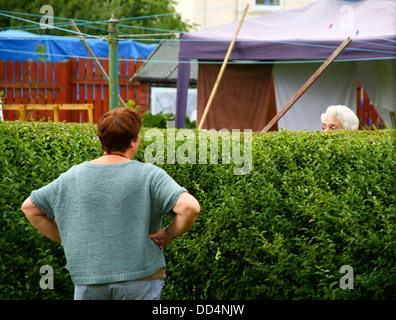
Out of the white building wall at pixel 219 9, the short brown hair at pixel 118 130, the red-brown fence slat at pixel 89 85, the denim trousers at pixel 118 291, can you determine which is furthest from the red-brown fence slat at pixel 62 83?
the denim trousers at pixel 118 291

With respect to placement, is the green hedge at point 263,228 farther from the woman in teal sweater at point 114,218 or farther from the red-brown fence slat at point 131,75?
the red-brown fence slat at point 131,75

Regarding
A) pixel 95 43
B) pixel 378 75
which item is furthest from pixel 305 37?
pixel 95 43

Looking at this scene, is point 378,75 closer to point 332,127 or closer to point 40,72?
point 332,127

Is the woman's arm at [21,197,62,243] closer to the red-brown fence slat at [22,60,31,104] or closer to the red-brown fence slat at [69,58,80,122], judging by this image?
the red-brown fence slat at [69,58,80,122]

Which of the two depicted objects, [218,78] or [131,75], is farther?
[131,75]

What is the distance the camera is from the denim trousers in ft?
8.44

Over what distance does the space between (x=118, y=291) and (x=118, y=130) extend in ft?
2.28

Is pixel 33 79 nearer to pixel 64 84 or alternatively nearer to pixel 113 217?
pixel 64 84

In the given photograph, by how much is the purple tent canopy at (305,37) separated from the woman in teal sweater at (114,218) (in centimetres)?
682

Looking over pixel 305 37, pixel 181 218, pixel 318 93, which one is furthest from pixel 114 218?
pixel 318 93

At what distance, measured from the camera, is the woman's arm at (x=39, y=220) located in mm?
2689

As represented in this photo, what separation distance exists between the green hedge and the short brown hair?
1166mm

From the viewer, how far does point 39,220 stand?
272 centimetres
